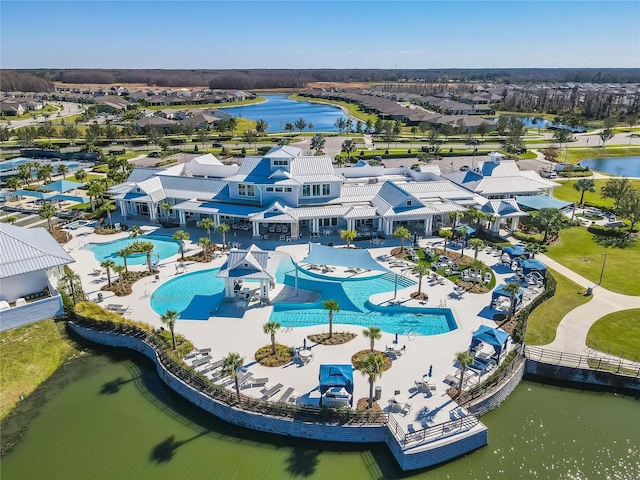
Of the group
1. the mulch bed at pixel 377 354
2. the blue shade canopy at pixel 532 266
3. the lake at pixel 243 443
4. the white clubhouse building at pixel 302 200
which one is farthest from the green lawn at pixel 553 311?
the white clubhouse building at pixel 302 200

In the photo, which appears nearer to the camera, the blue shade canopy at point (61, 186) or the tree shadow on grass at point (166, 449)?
the tree shadow on grass at point (166, 449)

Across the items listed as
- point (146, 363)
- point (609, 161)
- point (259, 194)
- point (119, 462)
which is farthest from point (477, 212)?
point (609, 161)

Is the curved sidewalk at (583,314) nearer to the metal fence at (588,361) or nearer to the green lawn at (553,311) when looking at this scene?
the green lawn at (553,311)

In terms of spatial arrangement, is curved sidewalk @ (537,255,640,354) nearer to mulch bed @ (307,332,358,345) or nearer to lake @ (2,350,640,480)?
lake @ (2,350,640,480)

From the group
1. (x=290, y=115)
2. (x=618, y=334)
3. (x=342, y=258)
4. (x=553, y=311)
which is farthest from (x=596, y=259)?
(x=290, y=115)

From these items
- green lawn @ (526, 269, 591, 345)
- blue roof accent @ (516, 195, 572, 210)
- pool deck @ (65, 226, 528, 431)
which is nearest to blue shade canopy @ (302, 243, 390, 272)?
pool deck @ (65, 226, 528, 431)
